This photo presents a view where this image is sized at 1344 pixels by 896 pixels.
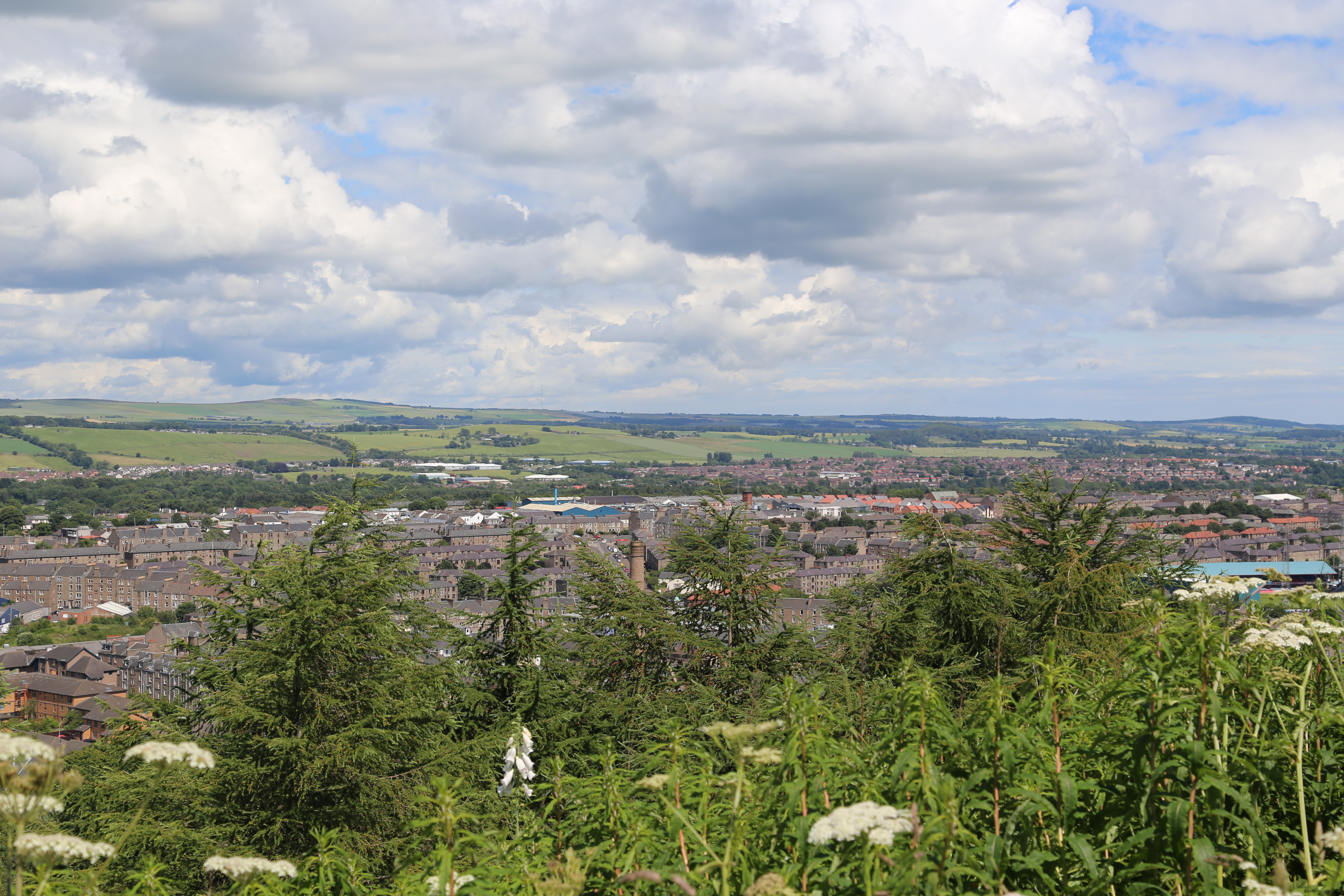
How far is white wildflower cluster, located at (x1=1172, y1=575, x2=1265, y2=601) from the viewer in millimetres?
5008

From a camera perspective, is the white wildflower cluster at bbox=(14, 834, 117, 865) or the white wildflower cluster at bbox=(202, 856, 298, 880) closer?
the white wildflower cluster at bbox=(14, 834, 117, 865)

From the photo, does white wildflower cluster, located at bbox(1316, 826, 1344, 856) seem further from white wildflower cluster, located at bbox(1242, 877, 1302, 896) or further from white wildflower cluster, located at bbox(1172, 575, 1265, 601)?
white wildflower cluster, located at bbox(1172, 575, 1265, 601)

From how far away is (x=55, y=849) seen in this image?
282 centimetres

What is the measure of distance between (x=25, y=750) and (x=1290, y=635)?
5.01 meters

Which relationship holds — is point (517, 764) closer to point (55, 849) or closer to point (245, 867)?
point (245, 867)

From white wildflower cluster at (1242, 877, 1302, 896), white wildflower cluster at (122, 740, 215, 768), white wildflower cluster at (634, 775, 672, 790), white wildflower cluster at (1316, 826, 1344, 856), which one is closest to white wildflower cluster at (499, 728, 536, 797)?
white wildflower cluster at (634, 775, 672, 790)

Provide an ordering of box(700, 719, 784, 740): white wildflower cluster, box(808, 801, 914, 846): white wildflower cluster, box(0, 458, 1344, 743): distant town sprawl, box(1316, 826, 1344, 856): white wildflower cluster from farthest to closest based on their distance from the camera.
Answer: box(0, 458, 1344, 743): distant town sprawl < box(700, 719, 784, 740): white wildflower cluster < box(1316, 826, 1344, 856): white wildflower cluster < box(808, 801, 914, 846): white wildflower cluster

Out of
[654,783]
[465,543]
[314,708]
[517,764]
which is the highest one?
[654,783]

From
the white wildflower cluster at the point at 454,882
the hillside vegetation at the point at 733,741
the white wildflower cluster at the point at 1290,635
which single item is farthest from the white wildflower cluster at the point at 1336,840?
the white wildflower cluster at the point at 454,882

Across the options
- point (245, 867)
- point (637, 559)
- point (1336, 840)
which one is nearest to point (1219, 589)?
point (1336, 840)

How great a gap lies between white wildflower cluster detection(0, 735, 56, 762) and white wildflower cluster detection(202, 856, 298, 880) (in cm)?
64

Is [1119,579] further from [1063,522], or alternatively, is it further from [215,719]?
[215,719]

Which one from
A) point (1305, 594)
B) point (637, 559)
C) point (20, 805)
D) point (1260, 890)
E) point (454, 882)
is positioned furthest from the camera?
point (637, 559)

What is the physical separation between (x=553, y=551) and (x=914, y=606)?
9813 cm
